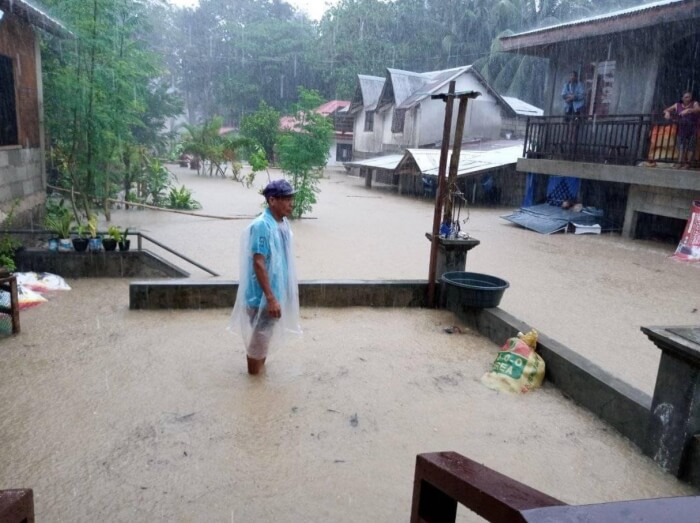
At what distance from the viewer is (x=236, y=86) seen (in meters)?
44.8

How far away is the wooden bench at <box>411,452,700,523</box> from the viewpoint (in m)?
1.10

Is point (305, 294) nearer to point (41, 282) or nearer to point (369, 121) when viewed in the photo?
point (41, 282)

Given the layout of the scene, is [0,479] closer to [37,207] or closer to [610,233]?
[37,207]

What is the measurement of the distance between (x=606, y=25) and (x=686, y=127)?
10.7 ft

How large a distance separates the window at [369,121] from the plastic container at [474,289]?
26738 millimetres

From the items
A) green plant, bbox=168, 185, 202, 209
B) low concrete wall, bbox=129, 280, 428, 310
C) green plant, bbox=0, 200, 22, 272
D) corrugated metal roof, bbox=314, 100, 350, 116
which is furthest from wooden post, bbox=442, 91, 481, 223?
corrugated metal roof, bbox=314, 100, 350, 116

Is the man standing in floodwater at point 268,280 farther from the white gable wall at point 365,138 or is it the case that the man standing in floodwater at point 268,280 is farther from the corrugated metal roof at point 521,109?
the white gable wall at point 365,138

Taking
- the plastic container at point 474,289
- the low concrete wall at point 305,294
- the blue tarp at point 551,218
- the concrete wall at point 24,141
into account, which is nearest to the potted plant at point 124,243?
the concrete wall at point 24,141

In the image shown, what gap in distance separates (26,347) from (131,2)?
8.82 m

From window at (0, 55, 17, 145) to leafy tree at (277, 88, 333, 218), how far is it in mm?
6288

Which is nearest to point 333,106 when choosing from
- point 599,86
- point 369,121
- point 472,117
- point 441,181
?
point 369,121

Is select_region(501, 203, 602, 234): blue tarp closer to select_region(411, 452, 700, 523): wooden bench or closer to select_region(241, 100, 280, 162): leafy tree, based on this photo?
select_region(411, 452, 700, 523): wooden bench

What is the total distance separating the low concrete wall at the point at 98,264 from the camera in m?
7.79

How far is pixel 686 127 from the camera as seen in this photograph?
10.6 m
